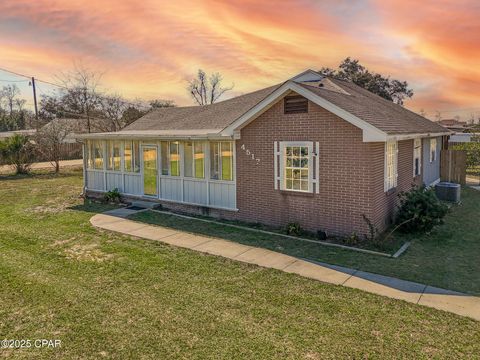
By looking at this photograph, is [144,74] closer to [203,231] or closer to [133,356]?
[203,231]

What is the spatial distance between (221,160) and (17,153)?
65.5 ft

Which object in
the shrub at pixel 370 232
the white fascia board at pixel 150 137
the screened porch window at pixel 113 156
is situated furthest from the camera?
the screened porch window at pixel 113 156

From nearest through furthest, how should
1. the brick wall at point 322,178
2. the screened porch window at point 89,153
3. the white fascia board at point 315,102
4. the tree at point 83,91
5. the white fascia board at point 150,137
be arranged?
the white fascia board at point 315,102 < the brick wall at point 322,178 < the white fascia board at point 150,137 < the screened porch window at point 89,153 < the tree at point 83,91

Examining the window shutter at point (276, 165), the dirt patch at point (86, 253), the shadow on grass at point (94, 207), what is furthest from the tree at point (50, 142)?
the window shutter at point (276, 165)

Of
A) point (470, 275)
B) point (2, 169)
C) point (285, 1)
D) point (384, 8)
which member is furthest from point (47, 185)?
point (470, 275)

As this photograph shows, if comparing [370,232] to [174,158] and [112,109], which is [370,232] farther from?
[112,109]

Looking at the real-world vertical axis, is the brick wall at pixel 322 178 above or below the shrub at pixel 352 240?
above

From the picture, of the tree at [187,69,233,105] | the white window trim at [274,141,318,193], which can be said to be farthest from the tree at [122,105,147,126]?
the white window trim at [274,141,318,193]

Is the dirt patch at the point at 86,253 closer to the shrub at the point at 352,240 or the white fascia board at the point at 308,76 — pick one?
the shrub at the point at 352,240

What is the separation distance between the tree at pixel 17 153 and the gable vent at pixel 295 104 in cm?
2231

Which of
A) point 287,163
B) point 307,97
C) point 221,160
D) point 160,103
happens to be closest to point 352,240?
point 287,163

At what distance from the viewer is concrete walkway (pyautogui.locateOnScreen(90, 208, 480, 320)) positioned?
20.4ft

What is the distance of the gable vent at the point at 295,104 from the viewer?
10.2 m

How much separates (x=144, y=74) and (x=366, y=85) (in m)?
21.7
